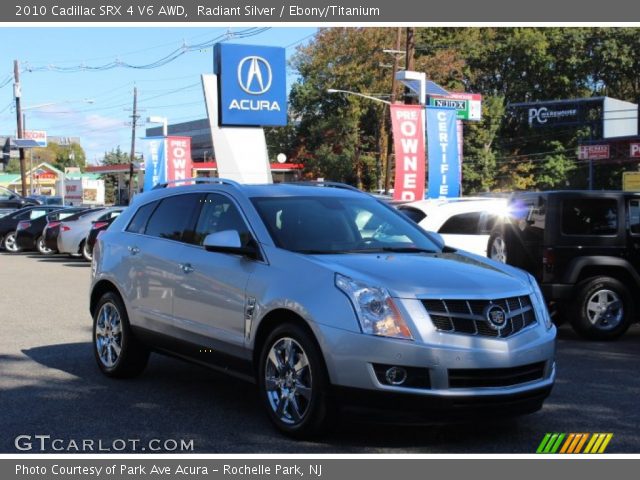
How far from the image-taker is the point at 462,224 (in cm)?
1274

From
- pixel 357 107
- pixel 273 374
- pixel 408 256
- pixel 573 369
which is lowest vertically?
pixel 573 369

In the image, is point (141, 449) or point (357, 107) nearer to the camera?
point (141, 449)

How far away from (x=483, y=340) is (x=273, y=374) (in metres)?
1.45

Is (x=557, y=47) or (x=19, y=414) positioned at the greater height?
(x=557, y=47)

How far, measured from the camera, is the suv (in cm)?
977

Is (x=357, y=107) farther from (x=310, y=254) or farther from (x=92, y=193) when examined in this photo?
(x=310, y=254)

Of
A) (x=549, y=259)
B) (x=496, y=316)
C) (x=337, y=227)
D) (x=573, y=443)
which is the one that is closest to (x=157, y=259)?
(x=337, y=227)

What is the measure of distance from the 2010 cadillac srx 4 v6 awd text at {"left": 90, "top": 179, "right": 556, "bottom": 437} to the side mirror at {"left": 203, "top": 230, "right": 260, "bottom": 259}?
0.4 inches

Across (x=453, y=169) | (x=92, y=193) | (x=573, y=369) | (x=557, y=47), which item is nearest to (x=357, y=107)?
(x=557, y=47)

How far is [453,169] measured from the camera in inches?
979

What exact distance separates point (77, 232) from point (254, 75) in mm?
7060

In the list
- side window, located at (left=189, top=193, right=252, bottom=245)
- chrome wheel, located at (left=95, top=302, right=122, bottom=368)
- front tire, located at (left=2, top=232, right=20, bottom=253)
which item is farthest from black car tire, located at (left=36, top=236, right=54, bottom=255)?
side window, located at (left=189, top=193, right=252, bottom=245)

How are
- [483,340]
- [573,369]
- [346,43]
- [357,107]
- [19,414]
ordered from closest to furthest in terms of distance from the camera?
1. [483,340]
2. [19,414]
3. [573,369]
4. [346,43]
5. [357,107]

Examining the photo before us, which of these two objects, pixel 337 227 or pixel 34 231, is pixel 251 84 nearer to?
pixel 34 231
